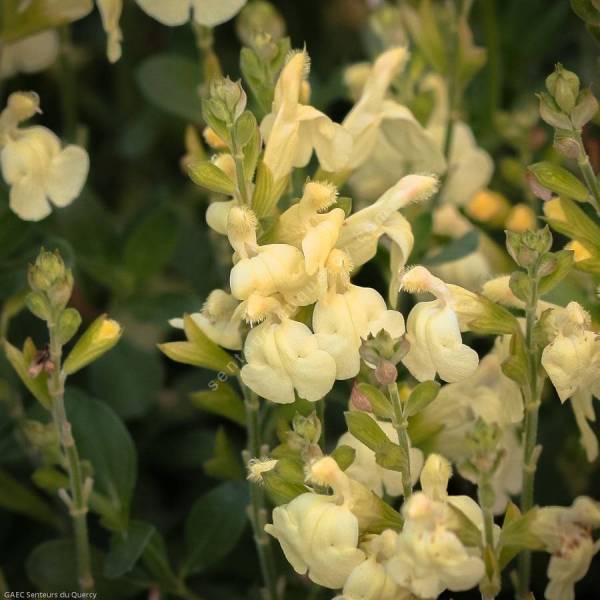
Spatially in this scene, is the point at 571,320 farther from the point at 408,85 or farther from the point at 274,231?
the point at 408,85

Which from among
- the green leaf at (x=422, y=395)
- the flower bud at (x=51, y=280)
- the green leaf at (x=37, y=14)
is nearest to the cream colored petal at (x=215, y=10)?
the green leaf at (x=37, y=14)

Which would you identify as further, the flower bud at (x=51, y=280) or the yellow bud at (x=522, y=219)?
the yellow bud at (x=522, y=219)

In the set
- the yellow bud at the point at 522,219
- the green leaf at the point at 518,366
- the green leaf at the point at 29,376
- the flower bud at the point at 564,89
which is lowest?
the yellow bud at the point at 522,219

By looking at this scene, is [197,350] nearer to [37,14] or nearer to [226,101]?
[226,101]

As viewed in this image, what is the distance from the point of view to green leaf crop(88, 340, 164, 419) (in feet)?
3.16

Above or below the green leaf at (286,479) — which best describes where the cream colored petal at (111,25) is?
above

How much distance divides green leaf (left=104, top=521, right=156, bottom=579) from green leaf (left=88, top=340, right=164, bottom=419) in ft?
0.56

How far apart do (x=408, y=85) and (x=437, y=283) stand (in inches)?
14.8

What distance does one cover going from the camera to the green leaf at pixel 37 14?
89 cm

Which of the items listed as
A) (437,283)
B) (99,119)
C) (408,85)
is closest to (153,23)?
(99,119)

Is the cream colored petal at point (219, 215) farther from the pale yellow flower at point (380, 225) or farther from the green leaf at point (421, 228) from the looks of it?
the green leaf at point (421, 228)

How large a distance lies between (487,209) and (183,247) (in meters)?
0.28

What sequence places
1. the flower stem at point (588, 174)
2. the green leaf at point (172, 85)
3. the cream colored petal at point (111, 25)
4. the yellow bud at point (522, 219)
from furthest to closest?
the green leaf at point (172, 85) → the yellow bud at point (522, 219) → the cream colored petal at point (111, 25) → the flower stem at point (588, 174)

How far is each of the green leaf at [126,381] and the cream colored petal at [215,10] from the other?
1.02 ft
